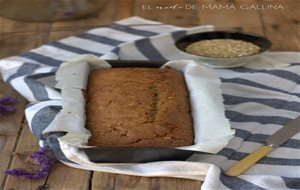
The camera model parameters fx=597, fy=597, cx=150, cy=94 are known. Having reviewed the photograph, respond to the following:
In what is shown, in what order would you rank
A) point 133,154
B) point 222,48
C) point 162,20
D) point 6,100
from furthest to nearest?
point 162,20 → point 222,48 → point 6,100 → point 133,154

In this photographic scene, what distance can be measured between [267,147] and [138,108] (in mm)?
206

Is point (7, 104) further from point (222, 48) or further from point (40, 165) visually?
Result: point (222, 48)

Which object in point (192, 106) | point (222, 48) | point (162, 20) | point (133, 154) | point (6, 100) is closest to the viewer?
point (133, 154)

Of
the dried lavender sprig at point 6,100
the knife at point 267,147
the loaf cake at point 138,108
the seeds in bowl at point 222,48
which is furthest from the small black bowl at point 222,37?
the dried lavender sprig at point 6,100

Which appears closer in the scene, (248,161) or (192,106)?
(248,161)

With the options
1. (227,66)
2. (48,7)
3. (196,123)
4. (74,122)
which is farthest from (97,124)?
(48,7)

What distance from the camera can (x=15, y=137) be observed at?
0.99 meters

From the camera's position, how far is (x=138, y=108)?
93 cm

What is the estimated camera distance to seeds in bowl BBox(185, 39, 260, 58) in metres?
1.22

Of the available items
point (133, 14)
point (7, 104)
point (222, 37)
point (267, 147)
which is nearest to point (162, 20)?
point (133, 14)

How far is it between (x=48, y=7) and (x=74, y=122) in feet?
2.30

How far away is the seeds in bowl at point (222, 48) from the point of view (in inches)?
48.0

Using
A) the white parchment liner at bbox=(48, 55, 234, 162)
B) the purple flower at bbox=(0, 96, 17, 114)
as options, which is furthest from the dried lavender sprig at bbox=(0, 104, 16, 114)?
the white parchment liner at bbox=(48, 55, 234, 162)

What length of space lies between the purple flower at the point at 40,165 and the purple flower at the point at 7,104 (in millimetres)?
176
